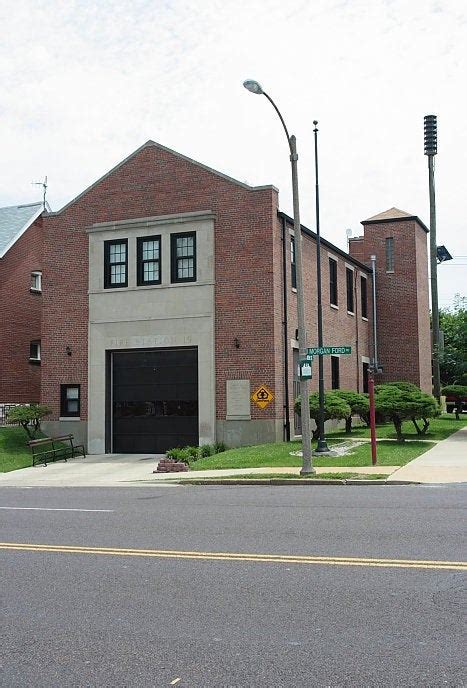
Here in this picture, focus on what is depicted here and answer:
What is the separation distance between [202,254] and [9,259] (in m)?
11.5

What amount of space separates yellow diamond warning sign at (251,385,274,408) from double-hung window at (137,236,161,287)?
17.1 feet

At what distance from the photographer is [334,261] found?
107 feet

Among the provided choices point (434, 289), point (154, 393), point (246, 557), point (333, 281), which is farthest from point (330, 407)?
point (246, 557)

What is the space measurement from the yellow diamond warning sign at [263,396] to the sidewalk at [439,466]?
5224mm

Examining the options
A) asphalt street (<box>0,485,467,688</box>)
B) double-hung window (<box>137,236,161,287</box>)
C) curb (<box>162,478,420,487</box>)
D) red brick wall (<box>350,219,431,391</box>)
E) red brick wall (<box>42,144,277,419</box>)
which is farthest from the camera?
red brick wall (<box>350,219,431,391</box>)

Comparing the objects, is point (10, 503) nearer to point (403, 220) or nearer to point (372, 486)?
point (372, 486)

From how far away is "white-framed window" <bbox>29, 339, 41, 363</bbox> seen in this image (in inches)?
1368

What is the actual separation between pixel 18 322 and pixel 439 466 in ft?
69.9

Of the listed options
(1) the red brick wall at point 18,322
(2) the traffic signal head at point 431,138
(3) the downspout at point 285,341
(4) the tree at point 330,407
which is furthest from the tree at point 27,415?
(2) the traffic signal head at point 431,138

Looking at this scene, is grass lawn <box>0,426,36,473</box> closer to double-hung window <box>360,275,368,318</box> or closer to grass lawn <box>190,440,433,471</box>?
grass lawn <box>190,440,433,471</box>

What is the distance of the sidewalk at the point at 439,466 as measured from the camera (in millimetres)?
16281

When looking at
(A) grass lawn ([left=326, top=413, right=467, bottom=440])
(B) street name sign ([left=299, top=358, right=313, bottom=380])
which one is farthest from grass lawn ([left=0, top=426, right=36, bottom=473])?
(B) street name sign ([left=299, top=358, right=313, bottom=380])

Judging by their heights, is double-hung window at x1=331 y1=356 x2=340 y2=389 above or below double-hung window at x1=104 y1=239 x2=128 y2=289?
below

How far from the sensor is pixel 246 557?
27.9 ft
